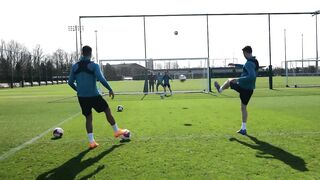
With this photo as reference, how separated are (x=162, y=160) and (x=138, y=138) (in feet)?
7.00

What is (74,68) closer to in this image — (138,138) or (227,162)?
(138,138)

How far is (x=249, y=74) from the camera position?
8227mm

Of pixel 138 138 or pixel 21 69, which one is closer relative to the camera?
pixel 138 138

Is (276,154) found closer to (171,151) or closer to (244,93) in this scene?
(171,151)

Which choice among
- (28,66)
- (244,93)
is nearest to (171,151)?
(244,93)

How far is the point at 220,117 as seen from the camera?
11484 millimetres

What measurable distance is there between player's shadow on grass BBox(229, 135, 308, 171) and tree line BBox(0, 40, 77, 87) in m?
63.0

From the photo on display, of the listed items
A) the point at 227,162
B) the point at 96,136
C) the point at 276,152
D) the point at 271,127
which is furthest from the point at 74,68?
the point at 271,127

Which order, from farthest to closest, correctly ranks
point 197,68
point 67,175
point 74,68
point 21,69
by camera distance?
point 21,69 < point 197,68 < point 74,68 < point 67,175

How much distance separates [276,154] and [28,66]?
8276 cm

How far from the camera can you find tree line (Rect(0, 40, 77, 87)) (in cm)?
6744

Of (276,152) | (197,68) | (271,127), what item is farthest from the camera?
(197,68)

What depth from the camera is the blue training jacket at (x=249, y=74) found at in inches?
324

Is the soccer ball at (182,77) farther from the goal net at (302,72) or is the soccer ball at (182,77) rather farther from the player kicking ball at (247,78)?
the player kicking ball at (247,78)
